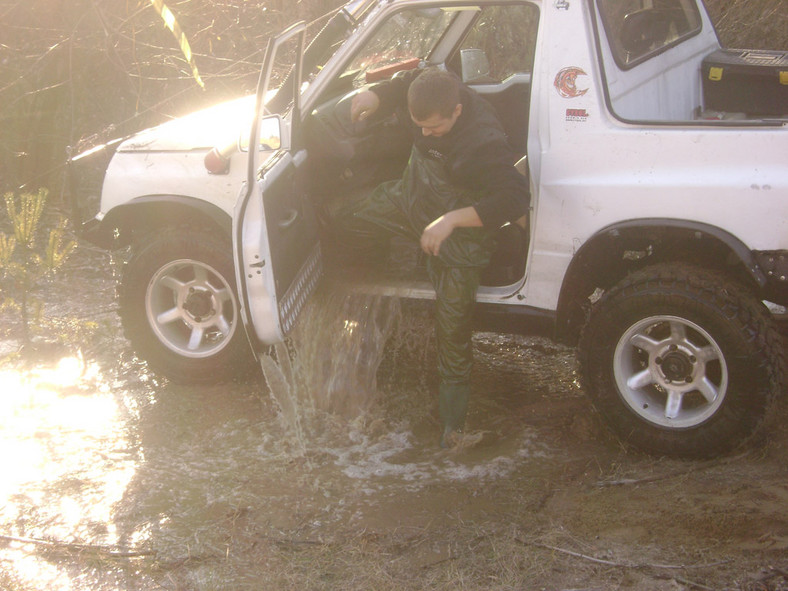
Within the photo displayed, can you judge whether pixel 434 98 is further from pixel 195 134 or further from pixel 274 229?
pixel 195 134

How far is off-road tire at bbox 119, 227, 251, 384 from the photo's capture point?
440cm

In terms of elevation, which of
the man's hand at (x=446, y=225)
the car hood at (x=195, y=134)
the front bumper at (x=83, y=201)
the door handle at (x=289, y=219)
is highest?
the car hood at (x=195, y=134)

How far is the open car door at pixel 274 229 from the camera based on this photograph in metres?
3.47

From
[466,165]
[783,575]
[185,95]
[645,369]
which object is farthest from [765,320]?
[185,95]

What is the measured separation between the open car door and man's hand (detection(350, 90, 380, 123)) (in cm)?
28

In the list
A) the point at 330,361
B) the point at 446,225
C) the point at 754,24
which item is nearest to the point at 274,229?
the point at 446,225

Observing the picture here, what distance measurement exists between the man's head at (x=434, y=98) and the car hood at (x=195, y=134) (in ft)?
3.33

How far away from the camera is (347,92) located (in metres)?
4.60

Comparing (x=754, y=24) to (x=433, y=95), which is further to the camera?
(x=754, y=24)

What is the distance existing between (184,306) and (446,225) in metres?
1.63

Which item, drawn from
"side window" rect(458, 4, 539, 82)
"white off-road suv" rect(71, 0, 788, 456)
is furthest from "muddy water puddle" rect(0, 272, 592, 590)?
"side window" rect(458, 4, 539, 82)

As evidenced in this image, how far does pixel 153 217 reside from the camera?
4.53 metres

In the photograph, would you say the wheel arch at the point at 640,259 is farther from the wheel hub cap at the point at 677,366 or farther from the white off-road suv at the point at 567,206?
the wheel hub cap at the point at 677,366

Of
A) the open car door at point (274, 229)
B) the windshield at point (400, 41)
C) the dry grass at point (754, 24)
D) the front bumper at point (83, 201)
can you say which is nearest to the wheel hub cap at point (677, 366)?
the open car door at point (274, 229)
